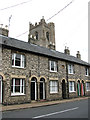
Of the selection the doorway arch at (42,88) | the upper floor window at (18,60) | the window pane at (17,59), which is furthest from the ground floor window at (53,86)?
the window pane at (17,59)

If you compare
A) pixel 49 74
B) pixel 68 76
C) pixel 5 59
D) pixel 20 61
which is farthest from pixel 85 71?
pixel 5 59

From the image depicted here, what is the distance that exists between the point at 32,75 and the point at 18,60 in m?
2.43

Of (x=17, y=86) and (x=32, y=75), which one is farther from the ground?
(x=32, y=75)

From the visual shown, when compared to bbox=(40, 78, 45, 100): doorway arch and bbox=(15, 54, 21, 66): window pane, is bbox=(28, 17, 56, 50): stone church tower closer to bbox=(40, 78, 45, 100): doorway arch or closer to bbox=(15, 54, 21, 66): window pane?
bbox=(40, 78, 45, 100): doorway arch

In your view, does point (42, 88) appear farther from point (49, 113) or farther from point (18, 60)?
point (49, 113)

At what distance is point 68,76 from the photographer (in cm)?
2231

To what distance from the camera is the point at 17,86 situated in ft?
49.1

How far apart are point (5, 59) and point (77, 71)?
14320 mm

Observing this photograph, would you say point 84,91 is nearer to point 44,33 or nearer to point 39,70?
point 39,70

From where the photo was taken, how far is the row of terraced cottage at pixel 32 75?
1416 cm

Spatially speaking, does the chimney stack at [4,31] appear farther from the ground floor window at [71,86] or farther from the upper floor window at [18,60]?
the ground floor window at [71,86]

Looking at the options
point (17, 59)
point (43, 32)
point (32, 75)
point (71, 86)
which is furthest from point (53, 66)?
point (43, 32)

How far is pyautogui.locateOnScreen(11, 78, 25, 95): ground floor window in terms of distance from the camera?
573 inches

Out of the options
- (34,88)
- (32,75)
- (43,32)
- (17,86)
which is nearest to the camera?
(17,86)
